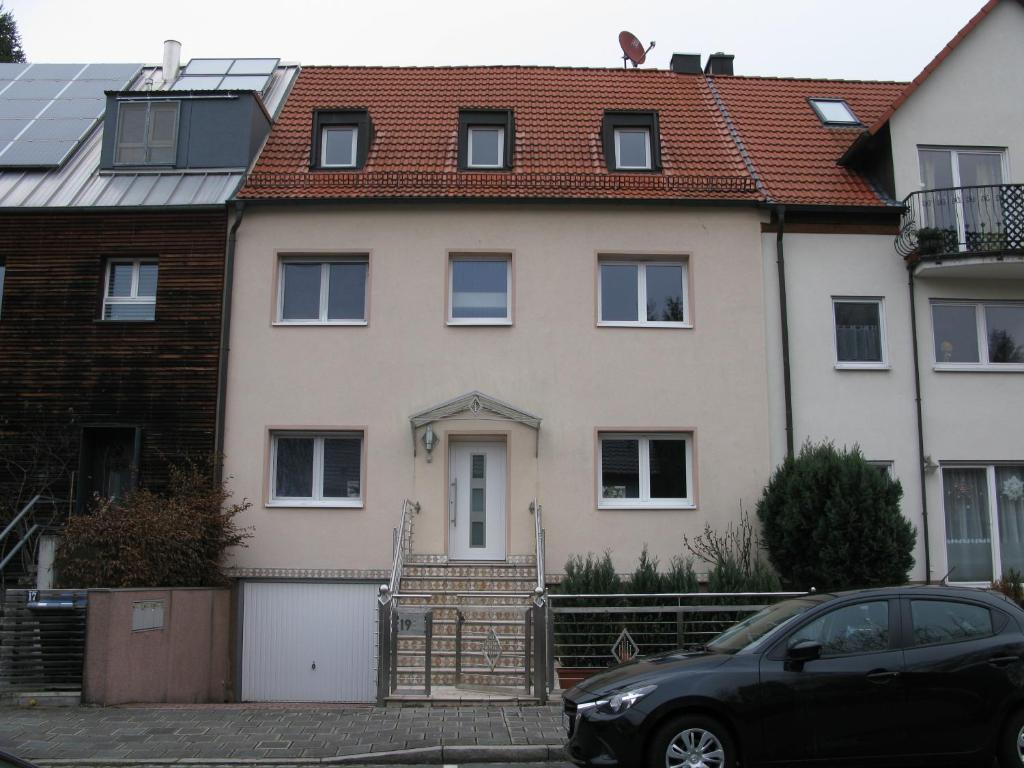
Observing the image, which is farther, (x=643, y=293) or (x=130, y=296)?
(x=643, y=293)

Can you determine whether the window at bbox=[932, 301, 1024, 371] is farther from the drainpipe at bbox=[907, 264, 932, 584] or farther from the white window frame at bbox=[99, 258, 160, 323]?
the white window frame at bbox=[99, 258, 160, 323]

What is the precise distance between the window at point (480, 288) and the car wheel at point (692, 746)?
360 inches

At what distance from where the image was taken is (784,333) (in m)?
15.0

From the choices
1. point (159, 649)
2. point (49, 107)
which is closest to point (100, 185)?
point (49, 107)

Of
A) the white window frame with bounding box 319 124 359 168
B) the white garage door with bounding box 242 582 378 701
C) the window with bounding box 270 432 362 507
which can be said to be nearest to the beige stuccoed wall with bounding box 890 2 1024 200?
the white window frame with bounding box 319 124 359 168

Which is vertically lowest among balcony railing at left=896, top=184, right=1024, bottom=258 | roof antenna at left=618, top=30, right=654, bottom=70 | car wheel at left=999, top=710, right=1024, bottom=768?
car wheel at left=999, top=710, right=1024, bottom=768

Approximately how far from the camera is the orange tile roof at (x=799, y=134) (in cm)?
1593

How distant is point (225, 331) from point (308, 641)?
5.04 meters

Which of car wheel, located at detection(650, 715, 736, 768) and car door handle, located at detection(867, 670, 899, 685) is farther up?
car door handle, located at detection(867, 670, 899, 685)

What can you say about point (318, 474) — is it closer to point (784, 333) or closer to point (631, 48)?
point (784, 333)

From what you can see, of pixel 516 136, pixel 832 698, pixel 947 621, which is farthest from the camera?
pixel 516 136

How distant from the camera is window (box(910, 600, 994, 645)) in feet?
24.2

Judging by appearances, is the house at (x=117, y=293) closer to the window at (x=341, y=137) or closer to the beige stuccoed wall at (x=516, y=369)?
the beige stuccoed wall at (x=516, y=369)

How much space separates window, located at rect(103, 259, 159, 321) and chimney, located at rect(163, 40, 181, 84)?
594 cm
